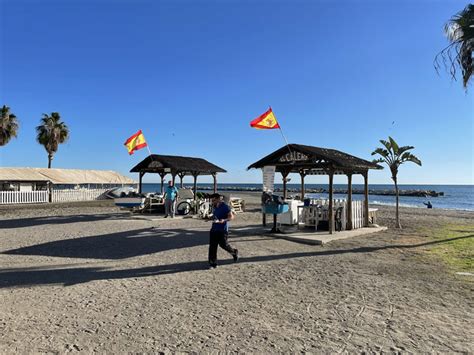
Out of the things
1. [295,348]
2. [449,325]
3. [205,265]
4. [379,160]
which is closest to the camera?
[295,348]

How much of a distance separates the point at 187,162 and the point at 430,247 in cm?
1495

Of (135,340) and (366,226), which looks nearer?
(135,340)

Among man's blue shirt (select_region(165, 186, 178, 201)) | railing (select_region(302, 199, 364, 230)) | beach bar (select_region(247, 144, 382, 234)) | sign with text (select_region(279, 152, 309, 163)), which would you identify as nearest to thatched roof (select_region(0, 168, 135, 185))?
man's blue shirt (select_region(165, 186, 178, 201))

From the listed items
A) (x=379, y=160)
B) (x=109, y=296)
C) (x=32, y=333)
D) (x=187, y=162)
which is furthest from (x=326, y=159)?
(x=187, y=162)

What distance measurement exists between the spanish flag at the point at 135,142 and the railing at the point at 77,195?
14388mm

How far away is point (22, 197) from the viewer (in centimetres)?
2786

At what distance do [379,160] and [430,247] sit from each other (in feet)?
20.1

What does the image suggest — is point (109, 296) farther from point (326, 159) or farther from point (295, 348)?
point (326, 159)

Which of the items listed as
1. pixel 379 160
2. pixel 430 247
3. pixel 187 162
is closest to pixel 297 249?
pixel 430 247

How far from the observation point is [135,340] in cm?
388

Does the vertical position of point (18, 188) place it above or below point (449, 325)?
above

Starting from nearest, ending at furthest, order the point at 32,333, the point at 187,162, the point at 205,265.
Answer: the point at 32,333 < the point at 205,265 < the point at 187,162

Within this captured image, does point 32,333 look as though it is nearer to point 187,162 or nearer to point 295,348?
point 295,348

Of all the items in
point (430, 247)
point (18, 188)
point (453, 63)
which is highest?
point (453, 63)
